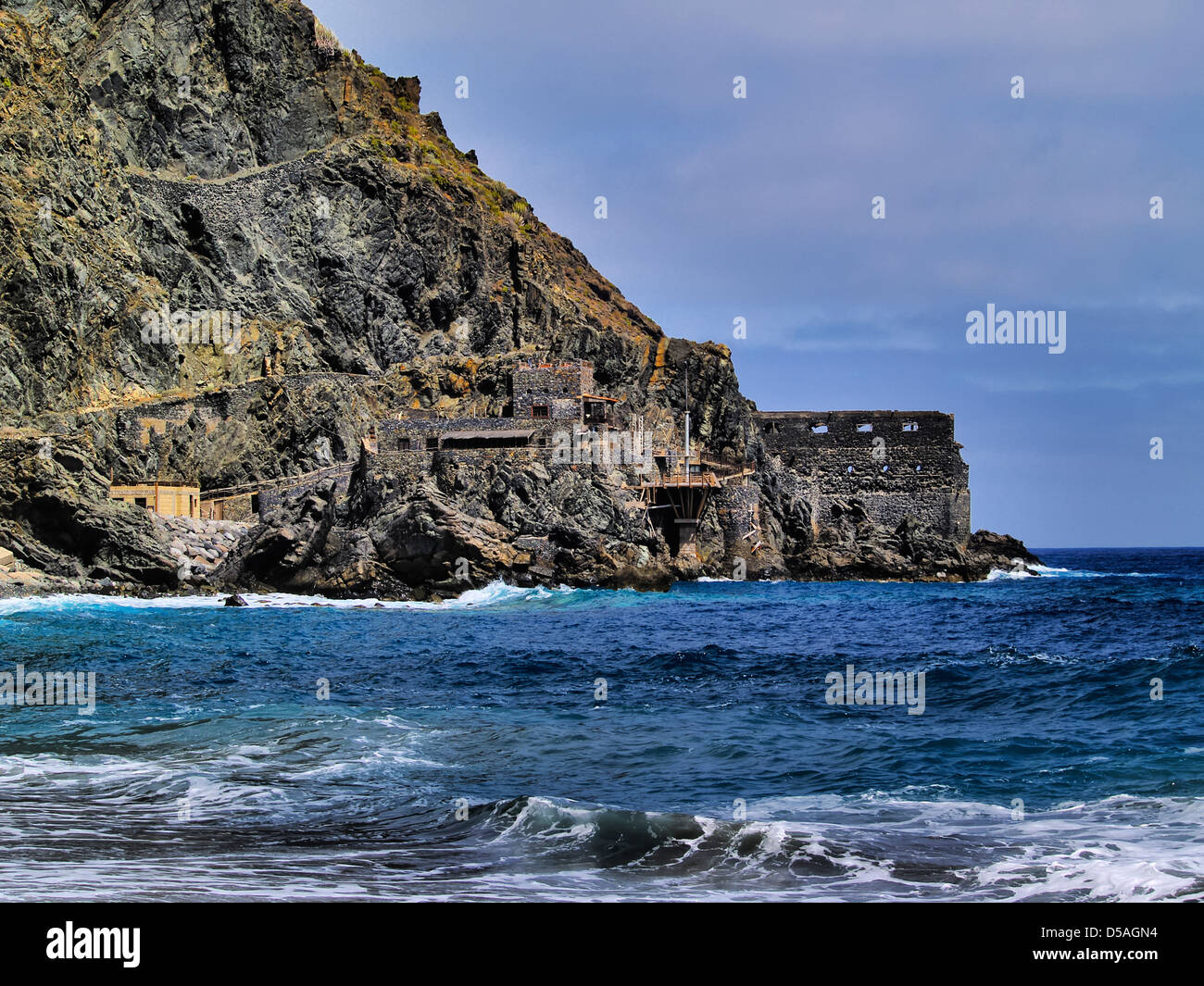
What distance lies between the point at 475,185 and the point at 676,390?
2423cm

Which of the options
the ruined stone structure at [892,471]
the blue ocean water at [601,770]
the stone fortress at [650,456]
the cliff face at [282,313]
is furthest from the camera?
the ruined stone structure at [892,471]

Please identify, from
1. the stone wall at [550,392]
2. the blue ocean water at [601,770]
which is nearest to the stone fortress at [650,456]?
the stone wall at [550,392]

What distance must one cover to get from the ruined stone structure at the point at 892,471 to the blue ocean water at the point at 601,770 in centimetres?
4231

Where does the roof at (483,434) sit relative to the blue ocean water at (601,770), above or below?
above

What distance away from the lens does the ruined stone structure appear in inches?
2729

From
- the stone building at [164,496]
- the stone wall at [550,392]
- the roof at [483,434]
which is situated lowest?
the stone building at [164,496]

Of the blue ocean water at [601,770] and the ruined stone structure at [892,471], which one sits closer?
the blue ocean water at [601,770]

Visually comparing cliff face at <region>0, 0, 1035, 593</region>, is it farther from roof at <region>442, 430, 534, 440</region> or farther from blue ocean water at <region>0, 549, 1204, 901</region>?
blue ocean water at <region>0, 549, 1204, 901</region>

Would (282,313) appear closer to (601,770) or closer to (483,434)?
(483,434)

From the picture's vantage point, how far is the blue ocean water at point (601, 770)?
8688 mm

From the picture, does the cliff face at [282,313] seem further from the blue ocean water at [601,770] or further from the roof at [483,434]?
the blue ocean water at [601,770]

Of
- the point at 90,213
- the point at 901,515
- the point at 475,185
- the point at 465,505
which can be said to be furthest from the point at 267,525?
the point at 475,185

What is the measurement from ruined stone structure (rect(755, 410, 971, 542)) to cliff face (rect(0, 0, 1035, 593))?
2579 millimetres

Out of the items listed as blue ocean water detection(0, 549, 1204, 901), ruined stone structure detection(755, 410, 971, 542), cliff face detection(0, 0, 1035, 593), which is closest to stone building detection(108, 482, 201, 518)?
cliff face detection(0, 0, 1035, 593)
